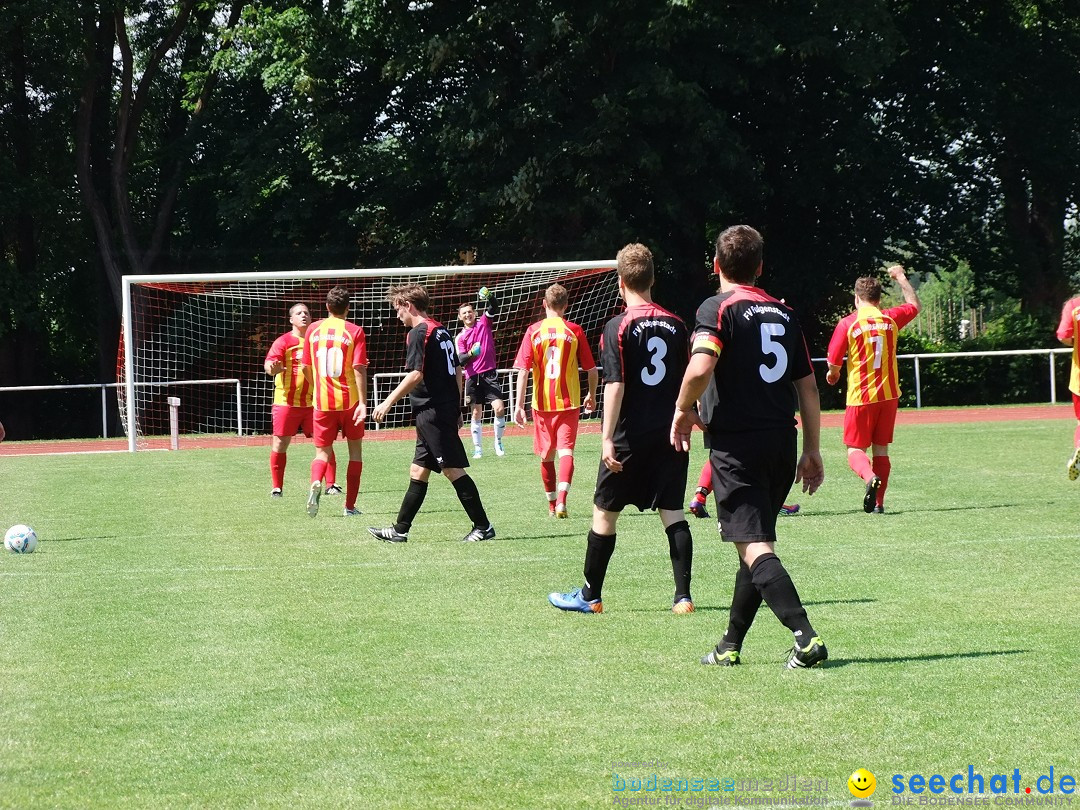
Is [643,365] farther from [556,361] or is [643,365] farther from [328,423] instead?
[328,423]

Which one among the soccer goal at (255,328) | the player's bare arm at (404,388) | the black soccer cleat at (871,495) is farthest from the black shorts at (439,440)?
the soccer goal at (255,328)

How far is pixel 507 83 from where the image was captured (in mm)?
29906

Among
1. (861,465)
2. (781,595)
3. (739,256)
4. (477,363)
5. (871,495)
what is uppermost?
(739,256)

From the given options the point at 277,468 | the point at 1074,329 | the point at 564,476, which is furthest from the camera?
the point at 277,468

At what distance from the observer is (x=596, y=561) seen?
7273mm

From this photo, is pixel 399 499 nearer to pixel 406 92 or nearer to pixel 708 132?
pixel 708 132

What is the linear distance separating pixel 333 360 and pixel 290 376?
126cm

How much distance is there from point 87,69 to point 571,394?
25.2 meters

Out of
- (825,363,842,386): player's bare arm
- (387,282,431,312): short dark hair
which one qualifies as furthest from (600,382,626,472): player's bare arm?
(825,363,842,386): player's bare arm

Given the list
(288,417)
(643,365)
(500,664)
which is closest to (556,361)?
(288,417)

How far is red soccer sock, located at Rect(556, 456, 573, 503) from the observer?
466 inches

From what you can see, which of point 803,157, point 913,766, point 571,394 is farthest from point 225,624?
point 803,157

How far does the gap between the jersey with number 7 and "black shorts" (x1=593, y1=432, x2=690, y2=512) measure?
4622 millimetres

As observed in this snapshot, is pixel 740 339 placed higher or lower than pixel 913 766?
higher
